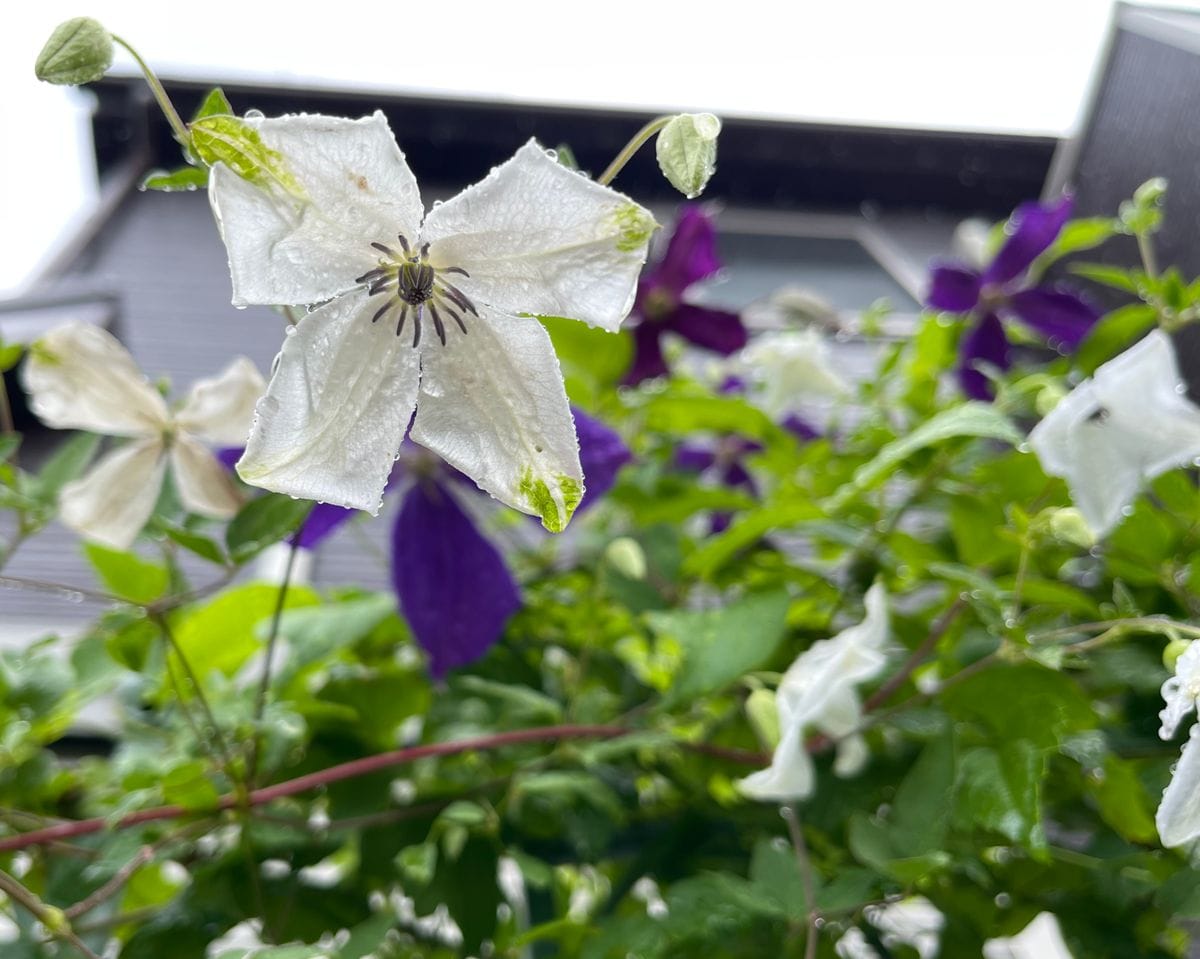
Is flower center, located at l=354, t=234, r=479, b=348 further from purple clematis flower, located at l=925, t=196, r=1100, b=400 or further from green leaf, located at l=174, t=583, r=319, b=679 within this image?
purple clematis flower, located at l=925, t=196, r=1100, b=400

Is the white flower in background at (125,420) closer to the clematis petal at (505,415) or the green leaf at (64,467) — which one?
the green leaf at (64,467)

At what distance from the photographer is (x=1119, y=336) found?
530 mm

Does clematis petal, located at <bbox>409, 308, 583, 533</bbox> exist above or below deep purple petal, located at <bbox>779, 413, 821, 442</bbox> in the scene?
above

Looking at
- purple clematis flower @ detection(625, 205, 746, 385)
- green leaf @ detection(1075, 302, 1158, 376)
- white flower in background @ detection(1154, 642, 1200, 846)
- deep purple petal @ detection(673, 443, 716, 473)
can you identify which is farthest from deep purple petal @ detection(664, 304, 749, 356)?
white flower in background @ detection(1154, 642, 1200, 846)

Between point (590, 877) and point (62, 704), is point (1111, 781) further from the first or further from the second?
point (62, 704)

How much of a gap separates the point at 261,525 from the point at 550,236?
0.54 feet

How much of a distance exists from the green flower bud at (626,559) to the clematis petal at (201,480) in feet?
0.64

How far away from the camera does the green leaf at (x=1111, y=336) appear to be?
0.51m

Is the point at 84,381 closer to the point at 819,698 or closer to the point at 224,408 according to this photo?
the point at 224,408

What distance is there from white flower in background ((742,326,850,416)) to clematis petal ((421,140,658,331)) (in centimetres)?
48

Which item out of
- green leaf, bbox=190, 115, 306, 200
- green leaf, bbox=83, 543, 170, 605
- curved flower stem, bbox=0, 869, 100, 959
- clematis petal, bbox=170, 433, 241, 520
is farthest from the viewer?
green leaf, bbox=83, 543, 170, 605

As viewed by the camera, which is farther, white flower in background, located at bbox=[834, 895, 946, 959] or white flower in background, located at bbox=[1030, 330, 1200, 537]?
white flower in background, located at bbox=[834, 895, 946, 959]

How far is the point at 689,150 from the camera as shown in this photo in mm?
256

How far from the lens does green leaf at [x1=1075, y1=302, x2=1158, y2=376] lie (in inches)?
20.2
